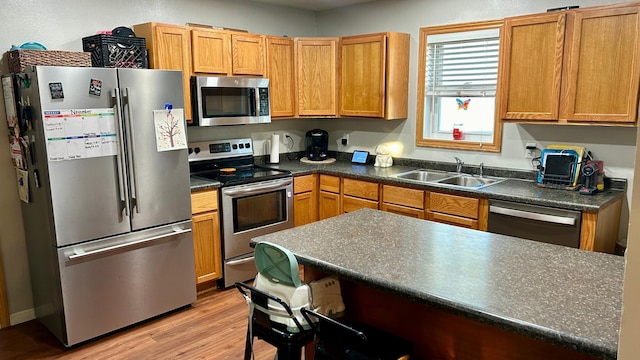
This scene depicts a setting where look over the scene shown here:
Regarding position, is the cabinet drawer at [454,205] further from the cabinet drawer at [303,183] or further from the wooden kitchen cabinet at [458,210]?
the cabinet drawer at [303,183]

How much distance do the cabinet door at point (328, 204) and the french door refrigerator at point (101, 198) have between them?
1435 millimetres

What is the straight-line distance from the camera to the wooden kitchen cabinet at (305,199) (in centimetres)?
421

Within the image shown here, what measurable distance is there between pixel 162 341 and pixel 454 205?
225cm

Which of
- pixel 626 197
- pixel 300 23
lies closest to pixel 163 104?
pixel 300 23

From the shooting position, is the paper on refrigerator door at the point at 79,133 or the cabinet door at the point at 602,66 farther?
the cabinet door at the point at 602,66

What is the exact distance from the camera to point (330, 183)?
4281 millimetres

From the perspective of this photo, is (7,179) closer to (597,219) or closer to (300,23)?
(300,23)

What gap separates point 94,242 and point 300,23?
123 inches

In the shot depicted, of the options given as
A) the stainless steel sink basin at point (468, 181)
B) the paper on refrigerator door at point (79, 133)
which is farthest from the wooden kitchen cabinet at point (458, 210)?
the paper on refrigerator door at point (79, 133)

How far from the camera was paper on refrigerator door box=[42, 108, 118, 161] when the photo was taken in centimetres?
265

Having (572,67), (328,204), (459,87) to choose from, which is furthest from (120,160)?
(572,67)

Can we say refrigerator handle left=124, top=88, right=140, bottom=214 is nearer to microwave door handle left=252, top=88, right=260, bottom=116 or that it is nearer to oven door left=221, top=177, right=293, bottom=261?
oven door left=221, top=177, right=293, bottom=261

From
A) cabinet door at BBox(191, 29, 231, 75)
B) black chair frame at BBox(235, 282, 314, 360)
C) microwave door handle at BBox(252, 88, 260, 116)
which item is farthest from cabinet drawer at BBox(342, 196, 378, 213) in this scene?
black chair frame at BBox(235, 282, 314, 360)

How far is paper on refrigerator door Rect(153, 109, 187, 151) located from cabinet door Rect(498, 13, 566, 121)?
2.31 metres
